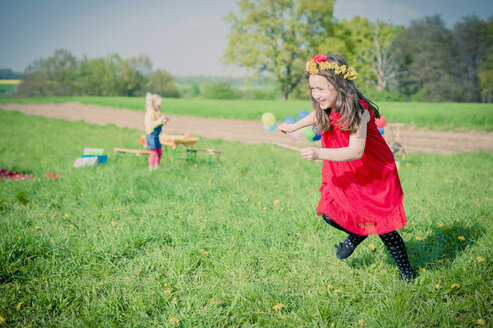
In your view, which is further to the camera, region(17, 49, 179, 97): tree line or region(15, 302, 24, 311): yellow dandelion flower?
region(17, 49, 179, 97): tree line

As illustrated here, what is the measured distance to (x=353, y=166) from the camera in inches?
108

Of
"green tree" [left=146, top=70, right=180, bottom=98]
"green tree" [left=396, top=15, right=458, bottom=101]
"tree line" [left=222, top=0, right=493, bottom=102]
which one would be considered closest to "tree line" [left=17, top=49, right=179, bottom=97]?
"green tree" [left=146, top=70, right=180, bottom=98]

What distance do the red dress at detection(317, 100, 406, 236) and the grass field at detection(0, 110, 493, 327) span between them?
1.78ft

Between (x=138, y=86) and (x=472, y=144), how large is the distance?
239ft

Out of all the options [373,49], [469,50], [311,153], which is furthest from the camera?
[373,49]

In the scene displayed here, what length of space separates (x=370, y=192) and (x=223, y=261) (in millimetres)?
1464

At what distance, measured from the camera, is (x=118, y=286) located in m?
2.84

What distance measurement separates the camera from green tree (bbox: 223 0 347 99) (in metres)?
47.5

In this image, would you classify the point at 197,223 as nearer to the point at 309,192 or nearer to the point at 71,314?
the point at 71,314

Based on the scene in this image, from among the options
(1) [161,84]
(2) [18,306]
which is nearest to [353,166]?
(2) [18,306]

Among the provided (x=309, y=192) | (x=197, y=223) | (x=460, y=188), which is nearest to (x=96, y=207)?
(x=197, y=223)

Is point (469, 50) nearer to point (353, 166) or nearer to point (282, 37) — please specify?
point (282, 37)

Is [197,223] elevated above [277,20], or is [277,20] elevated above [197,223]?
[277,20]

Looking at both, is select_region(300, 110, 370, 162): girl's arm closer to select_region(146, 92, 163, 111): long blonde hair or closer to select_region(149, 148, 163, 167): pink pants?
select_region(146, 92, 163, 111): long blonde hair
